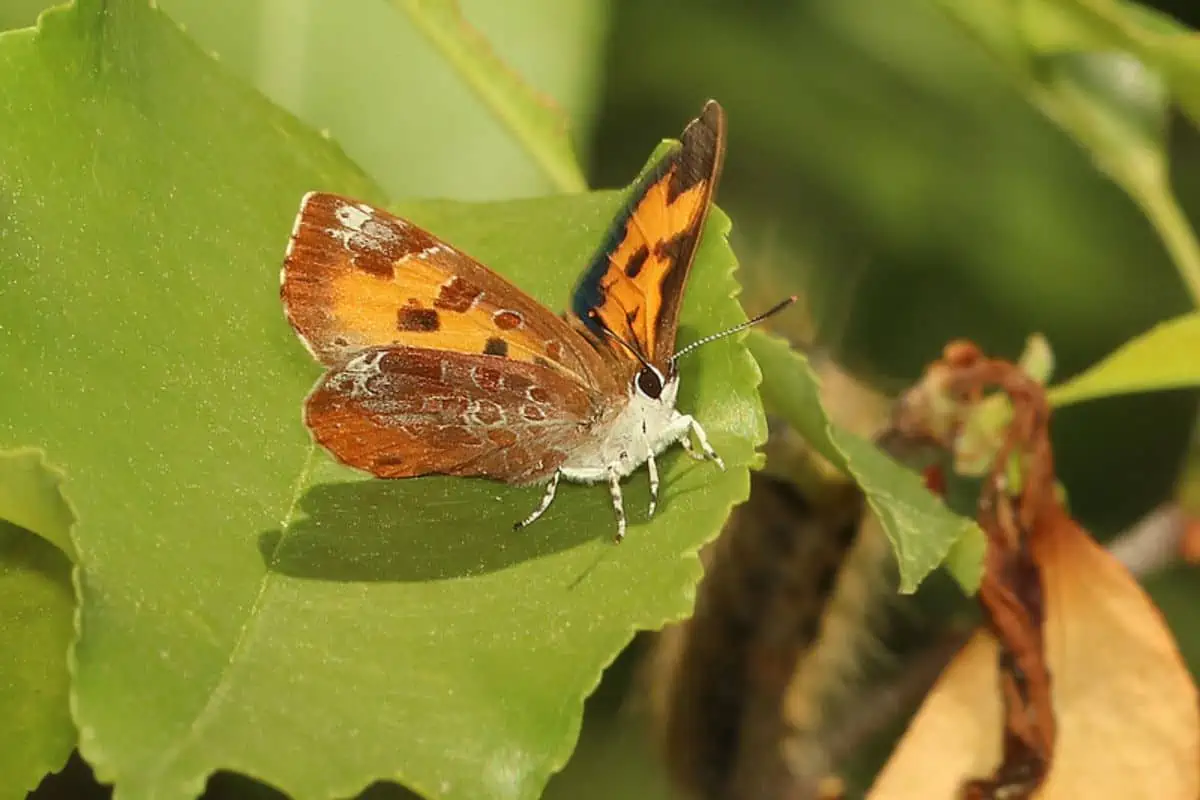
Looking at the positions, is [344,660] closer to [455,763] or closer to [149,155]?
[455,763]

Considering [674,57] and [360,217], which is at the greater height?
[360,217]

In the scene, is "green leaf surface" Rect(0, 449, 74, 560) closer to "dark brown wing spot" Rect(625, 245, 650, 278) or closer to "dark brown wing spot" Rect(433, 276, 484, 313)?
"dark brown wing spot" Rect(433, 276, 484, 313)

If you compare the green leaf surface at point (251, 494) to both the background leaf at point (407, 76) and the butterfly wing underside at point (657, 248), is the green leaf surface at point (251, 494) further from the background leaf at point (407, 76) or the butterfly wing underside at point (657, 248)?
Answer: the background leaf at point (407, 76)

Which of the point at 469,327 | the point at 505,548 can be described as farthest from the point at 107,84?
the point at 505,548

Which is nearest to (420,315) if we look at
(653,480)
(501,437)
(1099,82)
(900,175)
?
(501,437)

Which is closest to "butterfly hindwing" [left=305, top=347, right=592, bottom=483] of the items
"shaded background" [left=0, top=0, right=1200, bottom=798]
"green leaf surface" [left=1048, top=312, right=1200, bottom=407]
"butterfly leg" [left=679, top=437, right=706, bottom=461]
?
"butterfly leg" [left=679, top=437, right=706, bottom=461]

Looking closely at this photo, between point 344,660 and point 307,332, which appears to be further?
point 307,332
